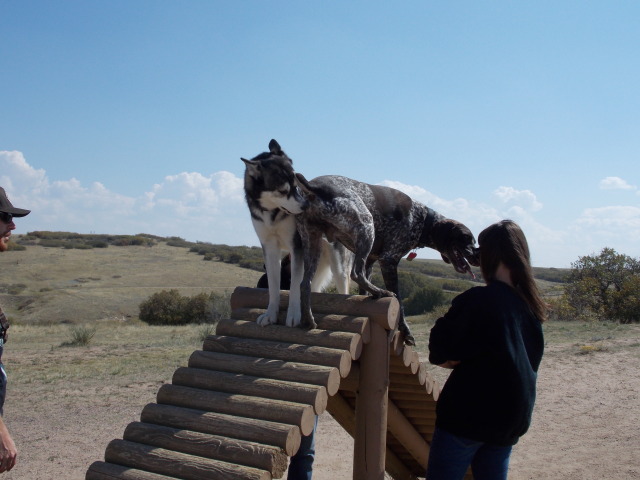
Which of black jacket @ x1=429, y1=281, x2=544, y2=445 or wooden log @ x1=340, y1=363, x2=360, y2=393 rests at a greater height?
black jacket @ x1=429, y1=281, x2=544, y2=445

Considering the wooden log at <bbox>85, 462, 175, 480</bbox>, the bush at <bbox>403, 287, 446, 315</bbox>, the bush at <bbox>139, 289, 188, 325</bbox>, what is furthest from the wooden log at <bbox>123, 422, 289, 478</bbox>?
the bush at <bbox>403, 287, 446, 315</bbox>

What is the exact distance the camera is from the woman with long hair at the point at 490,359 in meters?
2.98

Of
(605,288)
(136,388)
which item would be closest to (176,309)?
(136,388)

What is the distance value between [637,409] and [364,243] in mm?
6540

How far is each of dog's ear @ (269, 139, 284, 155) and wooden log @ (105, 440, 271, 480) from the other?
2136 millimetres

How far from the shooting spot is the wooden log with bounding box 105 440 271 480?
3381 mm

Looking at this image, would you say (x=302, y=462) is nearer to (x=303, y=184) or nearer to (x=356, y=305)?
(x=356, y=305)

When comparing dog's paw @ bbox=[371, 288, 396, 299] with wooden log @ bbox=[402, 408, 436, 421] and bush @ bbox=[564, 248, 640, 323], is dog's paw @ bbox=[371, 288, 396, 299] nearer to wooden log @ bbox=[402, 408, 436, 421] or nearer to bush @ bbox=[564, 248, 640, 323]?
wooden log @ bbox=[402, 408, 436, 421]

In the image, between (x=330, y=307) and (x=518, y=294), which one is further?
(x=330, y=307)

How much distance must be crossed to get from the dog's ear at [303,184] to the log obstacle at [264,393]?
2.85 feet

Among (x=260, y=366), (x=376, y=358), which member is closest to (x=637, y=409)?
(x=376, y=358)

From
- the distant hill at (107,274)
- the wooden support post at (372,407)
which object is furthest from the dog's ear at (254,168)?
the distant hill at (107,274)

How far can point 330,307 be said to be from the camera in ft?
14.8

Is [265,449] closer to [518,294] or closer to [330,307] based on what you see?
[330,307]
